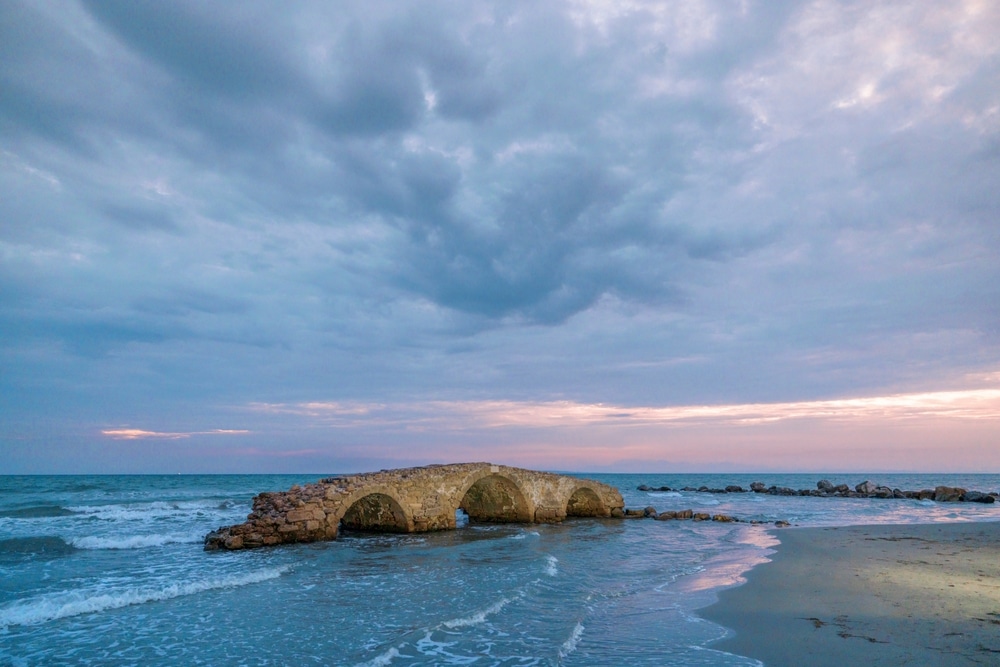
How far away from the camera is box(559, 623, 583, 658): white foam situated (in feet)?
24.7

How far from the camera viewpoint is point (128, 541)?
18391mm

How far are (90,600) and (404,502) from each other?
38.7ft

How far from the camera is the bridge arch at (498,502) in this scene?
26.2 m

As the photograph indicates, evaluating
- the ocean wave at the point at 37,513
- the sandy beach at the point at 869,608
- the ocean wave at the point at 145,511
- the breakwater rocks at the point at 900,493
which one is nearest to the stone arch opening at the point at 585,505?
the sandy beach at the point at 869,608

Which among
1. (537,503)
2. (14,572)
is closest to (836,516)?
(537,503)

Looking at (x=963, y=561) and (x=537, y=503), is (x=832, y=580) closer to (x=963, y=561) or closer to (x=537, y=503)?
(x=963, y=561)

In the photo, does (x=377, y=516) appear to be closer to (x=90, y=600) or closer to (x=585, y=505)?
(x=90, y=600)

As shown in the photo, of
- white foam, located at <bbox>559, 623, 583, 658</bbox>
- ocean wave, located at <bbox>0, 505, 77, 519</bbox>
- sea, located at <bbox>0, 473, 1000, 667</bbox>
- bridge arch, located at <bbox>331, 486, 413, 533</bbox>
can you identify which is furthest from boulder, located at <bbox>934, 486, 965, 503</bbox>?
ocean wave, located at <bbox>0, 505, 77, 519</bbox>

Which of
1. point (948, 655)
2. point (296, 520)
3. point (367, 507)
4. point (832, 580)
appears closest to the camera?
point (948, 655)

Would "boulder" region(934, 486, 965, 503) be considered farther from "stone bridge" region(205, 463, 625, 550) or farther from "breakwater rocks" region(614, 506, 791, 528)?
"stone bridge" region(205, 463, 625, 550)

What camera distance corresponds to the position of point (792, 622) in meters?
9.06

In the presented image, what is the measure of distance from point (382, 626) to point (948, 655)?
25.9ft

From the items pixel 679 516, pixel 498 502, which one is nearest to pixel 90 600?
pixel 498 502

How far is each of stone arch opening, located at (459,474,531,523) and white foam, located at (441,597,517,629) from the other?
15.3 meters
